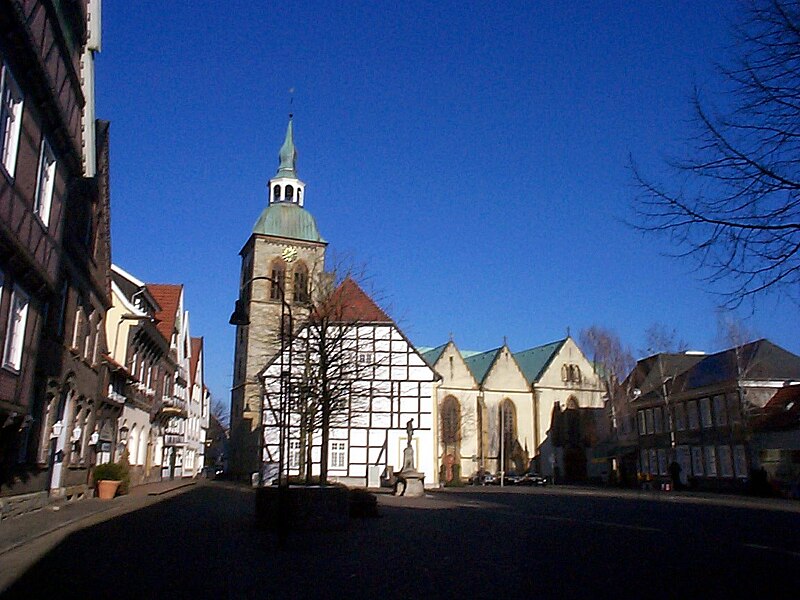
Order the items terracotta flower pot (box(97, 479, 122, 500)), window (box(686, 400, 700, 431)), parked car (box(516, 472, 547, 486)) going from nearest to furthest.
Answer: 1. terracotta flower pot (box(97, 479, 122, 500))
2. window (box(686, 400, 700, 431))
3. parked car (box(516, 472, 547, 486))

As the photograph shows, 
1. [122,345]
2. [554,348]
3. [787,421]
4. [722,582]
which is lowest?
[722,582]

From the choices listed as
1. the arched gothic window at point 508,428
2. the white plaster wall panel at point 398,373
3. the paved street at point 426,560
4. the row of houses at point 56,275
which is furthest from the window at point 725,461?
the row of houses at point 56,275

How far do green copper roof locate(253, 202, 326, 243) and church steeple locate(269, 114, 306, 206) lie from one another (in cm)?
138

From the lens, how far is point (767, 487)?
39000mm

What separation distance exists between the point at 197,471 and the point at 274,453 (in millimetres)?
23324

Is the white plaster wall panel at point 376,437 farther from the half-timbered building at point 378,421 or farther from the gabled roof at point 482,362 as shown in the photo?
the gabled roof at point 482,362

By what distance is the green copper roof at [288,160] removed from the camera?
66.8 meters

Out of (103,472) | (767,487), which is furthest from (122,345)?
(767,487)

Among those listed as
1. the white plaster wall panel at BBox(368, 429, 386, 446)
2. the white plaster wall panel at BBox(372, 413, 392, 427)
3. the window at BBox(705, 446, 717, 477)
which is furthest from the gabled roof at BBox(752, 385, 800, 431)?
the white plaster wall panel at BBox(368, 429, 386, 446)

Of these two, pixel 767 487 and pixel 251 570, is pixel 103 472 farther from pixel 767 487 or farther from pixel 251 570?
pixel 767 487

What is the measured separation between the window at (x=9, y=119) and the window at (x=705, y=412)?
143ft

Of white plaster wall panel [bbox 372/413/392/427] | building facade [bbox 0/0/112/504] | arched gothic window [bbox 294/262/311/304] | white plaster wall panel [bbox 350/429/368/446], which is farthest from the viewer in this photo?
white plaster wall panel [bbox 372/413/392/427]

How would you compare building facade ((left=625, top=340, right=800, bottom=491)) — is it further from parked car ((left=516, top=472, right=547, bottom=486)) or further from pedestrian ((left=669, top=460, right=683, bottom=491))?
parked car ((left=516, top=472, right=547, bottom=486))

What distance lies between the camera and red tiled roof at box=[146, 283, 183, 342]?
1673 inches
